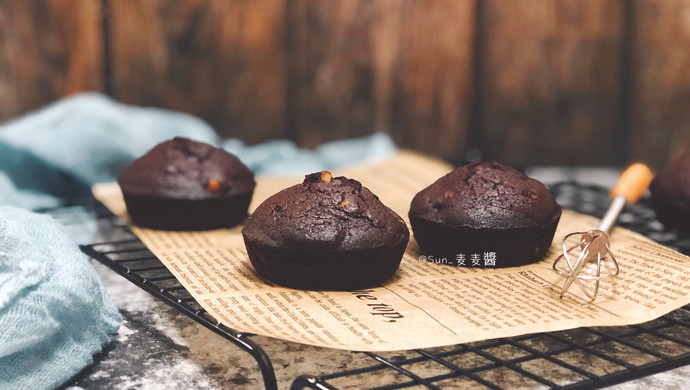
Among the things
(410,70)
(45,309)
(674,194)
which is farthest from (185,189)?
(410,70)

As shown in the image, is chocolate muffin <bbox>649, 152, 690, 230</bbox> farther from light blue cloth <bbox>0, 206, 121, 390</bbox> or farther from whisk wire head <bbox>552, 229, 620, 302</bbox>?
light blue cloth <bbox>0, 206, 121, 390</bbox>

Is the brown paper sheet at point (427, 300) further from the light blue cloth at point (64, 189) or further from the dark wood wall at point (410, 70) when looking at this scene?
the dark wood wall at point (410, 70)

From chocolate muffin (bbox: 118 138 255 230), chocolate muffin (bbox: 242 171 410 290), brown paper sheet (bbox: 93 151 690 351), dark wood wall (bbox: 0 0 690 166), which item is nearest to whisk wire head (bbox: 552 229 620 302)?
brown paper sheet (bbox: 93 151 690 351)

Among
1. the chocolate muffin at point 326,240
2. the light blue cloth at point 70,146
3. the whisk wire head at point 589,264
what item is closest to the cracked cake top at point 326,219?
the chocolate muffin at point 326,240

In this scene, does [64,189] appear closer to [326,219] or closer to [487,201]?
A: [326,219]

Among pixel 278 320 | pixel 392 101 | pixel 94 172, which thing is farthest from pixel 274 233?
pixel 392 101

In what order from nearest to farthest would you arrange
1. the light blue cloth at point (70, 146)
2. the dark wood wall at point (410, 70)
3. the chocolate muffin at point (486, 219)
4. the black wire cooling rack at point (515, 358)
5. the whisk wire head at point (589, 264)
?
the black wire cooling rack at point (515, 358) < the whisk wire head at point (589, 264) < the chocolate muffin at point (486, 219) < the light blue cloth at point (70, 146) < the dark wood wall at point (410, 70)
